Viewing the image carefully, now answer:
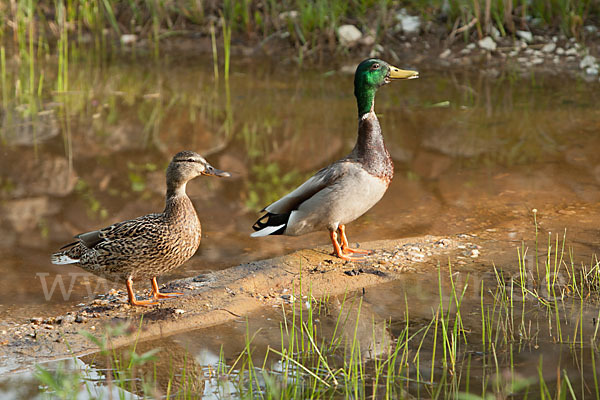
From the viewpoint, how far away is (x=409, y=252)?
15.3 feet

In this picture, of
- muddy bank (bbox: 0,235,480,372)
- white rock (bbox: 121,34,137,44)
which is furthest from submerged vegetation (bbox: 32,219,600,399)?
white rock (bbox: 121,34,137,44)

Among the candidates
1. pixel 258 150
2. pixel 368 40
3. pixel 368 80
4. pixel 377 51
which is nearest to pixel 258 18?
pixel 368 40

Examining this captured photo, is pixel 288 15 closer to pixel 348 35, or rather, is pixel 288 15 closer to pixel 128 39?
pixel 348 35

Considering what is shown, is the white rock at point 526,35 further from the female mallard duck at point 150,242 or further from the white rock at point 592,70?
the female mallard duck at point 150,242

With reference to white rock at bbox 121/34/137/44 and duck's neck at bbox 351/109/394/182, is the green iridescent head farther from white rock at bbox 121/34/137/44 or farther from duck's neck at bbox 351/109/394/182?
white rock at bbox 121/34/137/44

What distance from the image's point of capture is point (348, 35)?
9.52 meters

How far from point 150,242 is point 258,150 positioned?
9.97ft

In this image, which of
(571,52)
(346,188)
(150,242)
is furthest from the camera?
(571,52)

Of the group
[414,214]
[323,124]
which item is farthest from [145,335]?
[323,124]

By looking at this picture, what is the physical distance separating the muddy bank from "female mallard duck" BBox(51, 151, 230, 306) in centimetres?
19

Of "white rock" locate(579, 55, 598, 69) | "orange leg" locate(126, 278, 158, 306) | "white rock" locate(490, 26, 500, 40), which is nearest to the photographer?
"orange leg" locate(126, 278, 158, 306)

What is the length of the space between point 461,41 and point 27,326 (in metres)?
6.86

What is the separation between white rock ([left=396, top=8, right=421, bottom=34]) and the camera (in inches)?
380

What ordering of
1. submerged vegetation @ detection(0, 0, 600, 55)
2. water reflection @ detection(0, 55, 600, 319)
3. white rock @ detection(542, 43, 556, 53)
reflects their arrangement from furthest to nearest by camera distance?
submerged vegetation @ detection(0, 0, 600, 55) < white rock @ detection(542, 43, 556, 53) < water reflection @ detection(0, 55, 600, 319)
